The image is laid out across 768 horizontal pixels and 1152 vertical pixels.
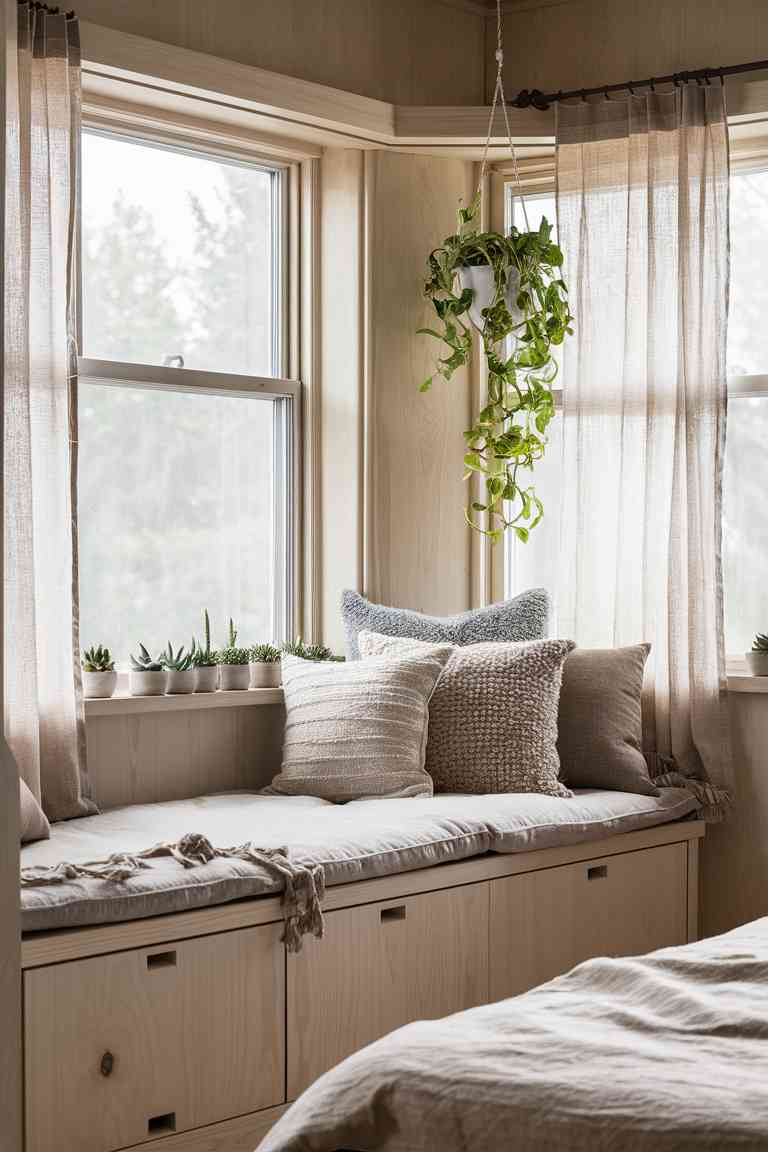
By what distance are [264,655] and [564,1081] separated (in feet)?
7.65

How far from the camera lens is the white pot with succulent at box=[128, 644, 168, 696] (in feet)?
11.0

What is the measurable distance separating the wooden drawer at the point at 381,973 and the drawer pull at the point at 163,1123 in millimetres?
262

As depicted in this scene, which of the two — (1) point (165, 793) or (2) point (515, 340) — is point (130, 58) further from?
(1) point (165, 793)

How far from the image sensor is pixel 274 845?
8.73 ft

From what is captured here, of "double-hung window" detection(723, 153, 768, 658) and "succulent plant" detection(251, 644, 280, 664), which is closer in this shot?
"succulent plant" detection(251, 644, 280, 664)

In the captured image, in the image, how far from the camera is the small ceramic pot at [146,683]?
3.35m

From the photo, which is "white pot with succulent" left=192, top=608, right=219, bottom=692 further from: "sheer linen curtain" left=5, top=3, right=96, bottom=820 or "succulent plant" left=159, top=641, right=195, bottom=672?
"sheer linen curtain" left=5, top=3, right=96, bottom=820

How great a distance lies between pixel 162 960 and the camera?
2385mm

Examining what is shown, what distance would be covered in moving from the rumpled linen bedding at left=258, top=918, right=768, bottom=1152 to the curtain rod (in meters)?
2.73

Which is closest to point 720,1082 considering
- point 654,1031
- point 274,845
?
point 654,1031

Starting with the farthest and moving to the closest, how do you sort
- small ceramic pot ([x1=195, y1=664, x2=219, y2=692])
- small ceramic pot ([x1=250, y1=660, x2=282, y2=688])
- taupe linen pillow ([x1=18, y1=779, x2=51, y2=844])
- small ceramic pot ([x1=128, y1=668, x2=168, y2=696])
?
small ceramic pot ([x1=250, y1=660, x2=282, y2=688]), small ceramic pot ([x1=195, y1=664, x2=219, y2=692]), small ceramic pot ([x1=128, y1=668, x2=168, y2=696]), taupe linen pillow ([x1=18, y1=779, x2=51, y2=844])

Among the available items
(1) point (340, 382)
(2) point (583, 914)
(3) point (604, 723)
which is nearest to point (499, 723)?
(3) point (604, 723)

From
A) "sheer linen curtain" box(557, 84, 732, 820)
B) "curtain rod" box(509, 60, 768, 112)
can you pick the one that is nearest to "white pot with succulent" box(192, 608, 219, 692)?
"sheer linen curtain" box(557, 84, 732, 820)

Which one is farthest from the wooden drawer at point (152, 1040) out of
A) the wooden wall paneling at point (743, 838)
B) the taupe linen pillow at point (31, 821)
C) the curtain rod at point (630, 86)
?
the curtain rod at point (630, 86)
